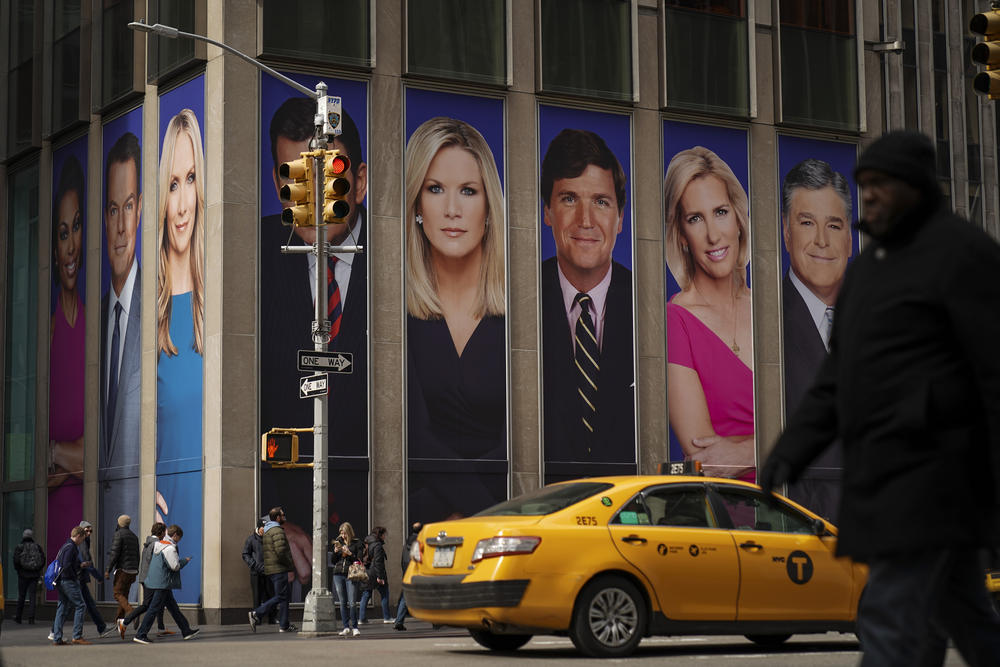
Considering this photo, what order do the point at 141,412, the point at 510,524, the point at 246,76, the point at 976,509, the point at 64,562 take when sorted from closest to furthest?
1. the point at 976,509
2. the point at 510,524
3. the point at 64,562
4. the point at 246,76
5. the point at 141,412

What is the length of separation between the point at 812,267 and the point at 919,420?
29036mm

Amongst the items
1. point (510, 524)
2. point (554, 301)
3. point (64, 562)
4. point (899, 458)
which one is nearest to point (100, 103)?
point (554, 301)

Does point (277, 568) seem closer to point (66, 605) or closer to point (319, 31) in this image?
point (66, 605)

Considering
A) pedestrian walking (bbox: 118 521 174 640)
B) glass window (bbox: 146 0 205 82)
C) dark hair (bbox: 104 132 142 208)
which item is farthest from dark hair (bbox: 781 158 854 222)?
pedestrian walking (bbox: 118 521 174 640)

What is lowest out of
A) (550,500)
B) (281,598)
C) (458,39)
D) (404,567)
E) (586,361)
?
(281,598)

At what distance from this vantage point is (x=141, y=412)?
29328 mm

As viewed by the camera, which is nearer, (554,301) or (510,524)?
(510,524)

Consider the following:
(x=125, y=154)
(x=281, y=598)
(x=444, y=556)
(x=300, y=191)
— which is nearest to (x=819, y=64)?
(x=125, y=154)

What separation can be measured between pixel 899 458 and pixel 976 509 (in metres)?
0.27

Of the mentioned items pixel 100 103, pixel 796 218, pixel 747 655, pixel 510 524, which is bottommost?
pixel 747 655

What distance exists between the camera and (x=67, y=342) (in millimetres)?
32938

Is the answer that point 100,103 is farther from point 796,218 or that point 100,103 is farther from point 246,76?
point 796,218

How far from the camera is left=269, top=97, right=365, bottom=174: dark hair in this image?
90.4ft

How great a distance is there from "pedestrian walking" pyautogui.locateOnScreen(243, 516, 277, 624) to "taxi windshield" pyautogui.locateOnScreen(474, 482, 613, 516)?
10.9 meters
